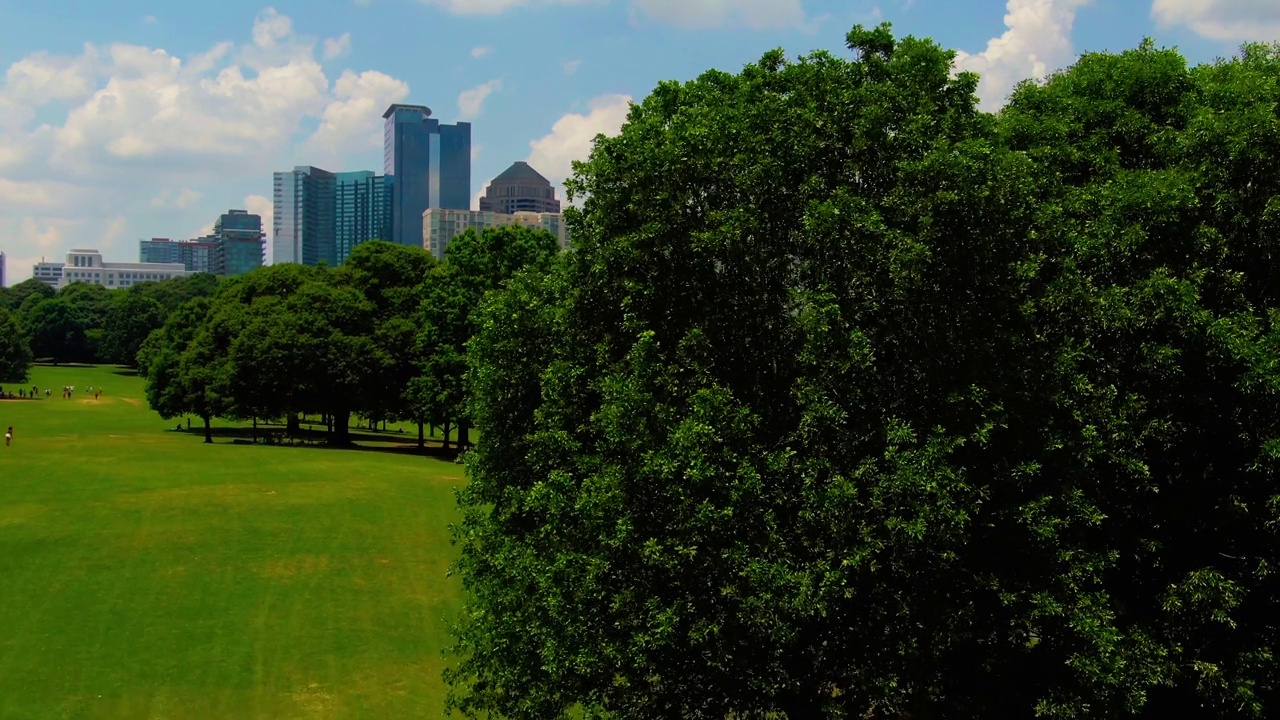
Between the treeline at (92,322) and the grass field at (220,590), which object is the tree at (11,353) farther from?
the grass field at (220,590)

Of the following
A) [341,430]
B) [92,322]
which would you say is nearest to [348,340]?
[341,430]

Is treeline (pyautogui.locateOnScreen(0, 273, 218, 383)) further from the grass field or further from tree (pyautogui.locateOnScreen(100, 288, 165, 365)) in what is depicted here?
the grass field

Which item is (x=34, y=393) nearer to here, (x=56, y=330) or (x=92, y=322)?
(x=56, y=330)

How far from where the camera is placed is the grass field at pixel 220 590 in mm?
25359

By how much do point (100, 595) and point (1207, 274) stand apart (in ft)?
108

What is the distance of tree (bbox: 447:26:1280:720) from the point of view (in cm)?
1546

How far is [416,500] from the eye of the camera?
45594 mm

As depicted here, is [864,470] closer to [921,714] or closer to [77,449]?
[921,714]

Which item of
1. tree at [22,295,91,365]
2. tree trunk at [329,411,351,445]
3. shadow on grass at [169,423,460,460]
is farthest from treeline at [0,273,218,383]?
tree trunk at [329,411,351,445]

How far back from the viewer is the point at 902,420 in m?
15.7

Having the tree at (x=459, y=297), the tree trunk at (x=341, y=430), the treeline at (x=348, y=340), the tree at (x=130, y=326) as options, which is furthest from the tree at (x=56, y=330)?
the tree at (x=459, y=297)

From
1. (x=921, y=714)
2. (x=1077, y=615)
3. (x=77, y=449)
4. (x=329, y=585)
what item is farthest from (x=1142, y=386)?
(x=77, y=449)

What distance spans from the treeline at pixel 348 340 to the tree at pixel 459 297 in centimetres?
9

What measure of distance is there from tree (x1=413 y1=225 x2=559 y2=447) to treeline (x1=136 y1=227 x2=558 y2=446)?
0.09m
